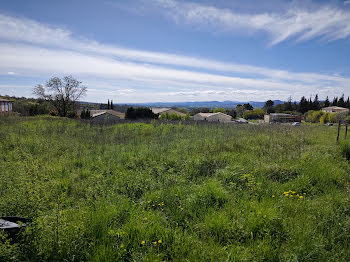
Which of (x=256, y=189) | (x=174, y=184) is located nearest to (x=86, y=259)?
(x=174, y=184)

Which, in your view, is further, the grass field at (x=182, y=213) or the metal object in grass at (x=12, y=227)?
A: the grass field at (x=182, y=213)

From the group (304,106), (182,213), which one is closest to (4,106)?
(182,213)

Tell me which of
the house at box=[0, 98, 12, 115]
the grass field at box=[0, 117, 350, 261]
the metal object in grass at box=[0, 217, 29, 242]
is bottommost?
the grass field at box=[0, 117, 350, 261]

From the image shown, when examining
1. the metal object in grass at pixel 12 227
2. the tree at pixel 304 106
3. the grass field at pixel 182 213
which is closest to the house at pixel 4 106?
the grass field at pixel 182 213

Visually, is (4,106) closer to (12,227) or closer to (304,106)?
(12,227)

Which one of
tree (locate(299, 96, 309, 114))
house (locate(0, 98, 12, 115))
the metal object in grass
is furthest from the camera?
tree (locate(299, 96, 309, 114))

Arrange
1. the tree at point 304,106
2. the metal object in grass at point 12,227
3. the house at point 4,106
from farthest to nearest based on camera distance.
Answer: the tree at point 304,106
the house at point 4,106
the metal object in grass at point 12,227

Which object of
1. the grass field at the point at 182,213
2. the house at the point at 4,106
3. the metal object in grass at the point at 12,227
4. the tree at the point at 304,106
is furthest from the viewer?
the tree at the point at 304,106

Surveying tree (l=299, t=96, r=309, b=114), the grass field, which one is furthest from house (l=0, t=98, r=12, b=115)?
tree (l=299, t=96, r=309, b=114)

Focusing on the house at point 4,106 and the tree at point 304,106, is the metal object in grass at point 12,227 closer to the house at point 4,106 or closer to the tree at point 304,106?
the house at point 4,106

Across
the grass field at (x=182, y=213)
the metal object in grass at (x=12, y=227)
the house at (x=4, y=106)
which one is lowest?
the grass field at (x=182, y=213)

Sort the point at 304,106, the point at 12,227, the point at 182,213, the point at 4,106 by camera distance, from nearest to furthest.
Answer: the point at 12,227 < the point at 182,213 < the point at 4,106 < the point at 304,106

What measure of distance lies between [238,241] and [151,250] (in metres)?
1.43

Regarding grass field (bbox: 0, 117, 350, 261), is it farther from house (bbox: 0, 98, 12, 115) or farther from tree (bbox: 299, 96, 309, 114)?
tree (bbox: 299, 96, 309, 114)
